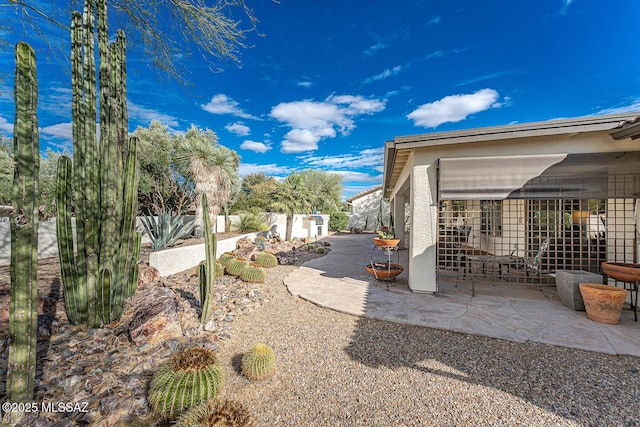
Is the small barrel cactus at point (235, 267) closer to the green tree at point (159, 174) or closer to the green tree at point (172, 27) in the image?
the green tree at point (172, 27)

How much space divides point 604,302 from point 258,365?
15.8ft

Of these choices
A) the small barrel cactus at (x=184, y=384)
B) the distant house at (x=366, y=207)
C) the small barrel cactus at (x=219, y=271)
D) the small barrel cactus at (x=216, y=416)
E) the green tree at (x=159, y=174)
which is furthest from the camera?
the distant house at (x=366, y=207)

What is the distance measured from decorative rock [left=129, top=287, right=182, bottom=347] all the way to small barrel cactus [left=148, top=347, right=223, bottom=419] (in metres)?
1.03

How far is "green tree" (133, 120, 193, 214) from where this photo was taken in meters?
15.0

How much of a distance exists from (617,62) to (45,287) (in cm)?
1769

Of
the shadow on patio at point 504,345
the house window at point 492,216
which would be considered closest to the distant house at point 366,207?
the house window at point 492,216

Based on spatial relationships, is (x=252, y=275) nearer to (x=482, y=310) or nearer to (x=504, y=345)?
(x=482, y=310)

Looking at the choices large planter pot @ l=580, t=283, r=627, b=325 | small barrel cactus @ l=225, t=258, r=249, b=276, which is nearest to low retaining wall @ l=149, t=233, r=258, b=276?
small barrel cactus @ l=225, t=258, r=249, b=276

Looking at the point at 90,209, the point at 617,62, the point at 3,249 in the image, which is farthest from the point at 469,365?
the point at 617,62

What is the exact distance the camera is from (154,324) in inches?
125

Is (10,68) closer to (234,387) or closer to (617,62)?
(234,387)

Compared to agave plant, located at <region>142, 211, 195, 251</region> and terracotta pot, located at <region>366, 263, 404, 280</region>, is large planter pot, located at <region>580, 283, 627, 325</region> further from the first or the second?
agave plant, located at <region>142, 211, 195, 251</region>

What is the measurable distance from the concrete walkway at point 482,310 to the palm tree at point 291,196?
7.14 meters

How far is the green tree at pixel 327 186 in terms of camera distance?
89.2 ft
